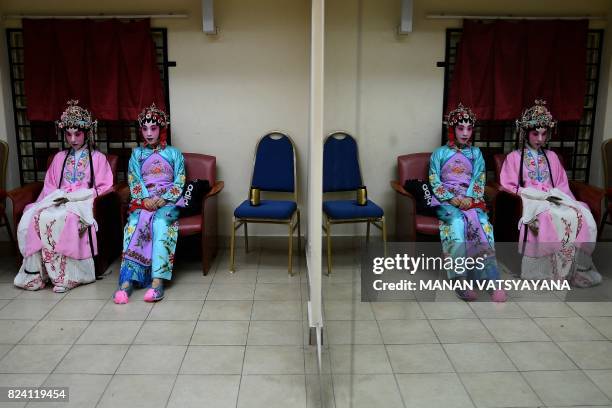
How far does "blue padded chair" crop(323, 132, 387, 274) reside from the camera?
2.03m

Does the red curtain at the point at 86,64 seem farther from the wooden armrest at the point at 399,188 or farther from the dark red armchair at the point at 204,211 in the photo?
the wooden armrest at the point at 399,188

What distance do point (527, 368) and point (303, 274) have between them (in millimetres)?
1930

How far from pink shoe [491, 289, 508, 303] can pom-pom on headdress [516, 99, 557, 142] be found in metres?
1.79

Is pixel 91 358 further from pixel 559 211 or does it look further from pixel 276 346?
pixel 559 211

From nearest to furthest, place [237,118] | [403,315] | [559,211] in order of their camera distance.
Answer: [403,315] < [559,211] < [237,118]

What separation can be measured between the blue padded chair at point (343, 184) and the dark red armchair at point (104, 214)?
4.86 ft

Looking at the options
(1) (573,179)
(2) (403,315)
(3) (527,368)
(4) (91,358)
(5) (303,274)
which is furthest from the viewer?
(1) (573,179)

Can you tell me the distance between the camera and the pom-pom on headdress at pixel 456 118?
3348 mm

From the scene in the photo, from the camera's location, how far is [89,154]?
11.4ft

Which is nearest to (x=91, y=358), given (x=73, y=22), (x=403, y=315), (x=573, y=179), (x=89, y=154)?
(x=403, y=315)

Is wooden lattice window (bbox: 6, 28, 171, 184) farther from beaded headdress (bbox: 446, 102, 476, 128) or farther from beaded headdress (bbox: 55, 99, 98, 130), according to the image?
beaded headdress (bbox: 446, 102, 476, 128)

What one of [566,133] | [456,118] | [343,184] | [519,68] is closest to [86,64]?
[343,184]

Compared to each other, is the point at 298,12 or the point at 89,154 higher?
the point at 298,12

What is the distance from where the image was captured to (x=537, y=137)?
3383mm
